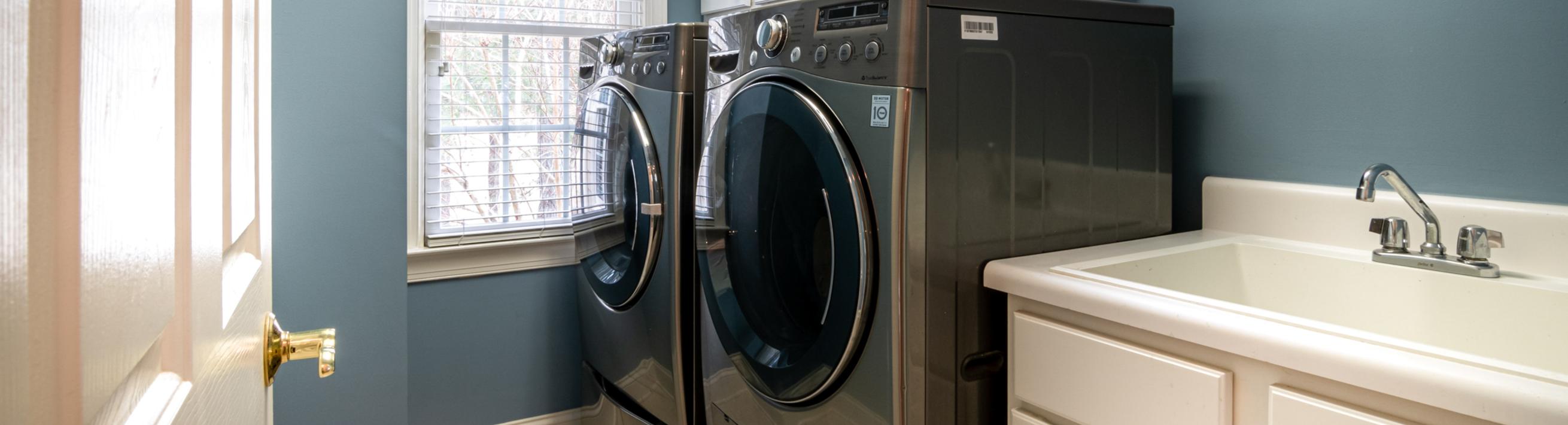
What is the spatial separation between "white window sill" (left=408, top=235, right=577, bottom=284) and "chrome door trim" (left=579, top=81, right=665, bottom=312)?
44cm

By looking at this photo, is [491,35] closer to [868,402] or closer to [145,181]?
[868,402]

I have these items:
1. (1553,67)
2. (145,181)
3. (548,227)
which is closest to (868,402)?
(1553,67)

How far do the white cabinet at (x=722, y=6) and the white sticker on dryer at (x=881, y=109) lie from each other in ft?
4.02

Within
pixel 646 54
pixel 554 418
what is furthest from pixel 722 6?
pixel 554 418

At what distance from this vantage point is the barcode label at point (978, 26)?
4.65ft

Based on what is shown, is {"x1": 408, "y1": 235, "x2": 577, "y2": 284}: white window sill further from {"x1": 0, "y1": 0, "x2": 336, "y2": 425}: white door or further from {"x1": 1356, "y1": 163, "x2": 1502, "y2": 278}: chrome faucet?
{"x1": 0, "y1": 0, "x2": 336, "y2": 425}: white door

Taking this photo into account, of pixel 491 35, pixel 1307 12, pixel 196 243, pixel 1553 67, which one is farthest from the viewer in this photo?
pixel 491 35

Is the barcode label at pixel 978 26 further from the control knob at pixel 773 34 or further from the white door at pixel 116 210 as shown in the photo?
the white door at pixel 116 210

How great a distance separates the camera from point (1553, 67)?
1382mm

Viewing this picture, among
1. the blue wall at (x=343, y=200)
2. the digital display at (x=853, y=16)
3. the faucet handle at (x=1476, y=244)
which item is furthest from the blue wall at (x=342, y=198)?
the faucet handle at (x=1476, y=244)

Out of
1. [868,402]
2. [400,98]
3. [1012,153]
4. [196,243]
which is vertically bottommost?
[868,402]

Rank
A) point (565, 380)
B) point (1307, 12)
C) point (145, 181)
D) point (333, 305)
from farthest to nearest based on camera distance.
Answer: point (565, 380)
point (333, 305)
point (1307, 12)
point (145, 181)

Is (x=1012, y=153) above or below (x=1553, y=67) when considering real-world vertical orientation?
below

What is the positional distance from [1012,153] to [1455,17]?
75 cm
